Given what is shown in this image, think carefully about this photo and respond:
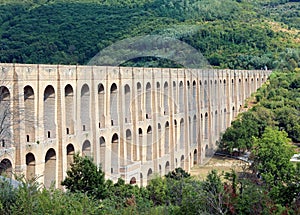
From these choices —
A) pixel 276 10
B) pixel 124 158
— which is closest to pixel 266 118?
pixel 124 158

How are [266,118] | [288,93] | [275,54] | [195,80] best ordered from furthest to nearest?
[275,54]
[288,93]
[266,118]
[195,80]

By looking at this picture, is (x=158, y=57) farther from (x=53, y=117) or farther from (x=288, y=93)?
(x=53, y=117)

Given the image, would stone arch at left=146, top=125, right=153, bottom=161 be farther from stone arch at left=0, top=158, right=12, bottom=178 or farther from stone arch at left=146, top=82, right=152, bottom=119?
stone arch at left=0, top=158, right=12, bottom=178

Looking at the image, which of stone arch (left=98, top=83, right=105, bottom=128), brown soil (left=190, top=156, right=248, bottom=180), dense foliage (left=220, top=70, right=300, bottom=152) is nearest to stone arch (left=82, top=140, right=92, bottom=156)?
stone arch (left=98, top=83, right=105, bottom=128)

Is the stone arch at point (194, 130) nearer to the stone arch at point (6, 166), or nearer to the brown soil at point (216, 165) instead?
the brown soil at point (216, 165)

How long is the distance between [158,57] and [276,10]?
108m

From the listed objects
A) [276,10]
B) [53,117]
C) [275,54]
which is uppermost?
[276,10]

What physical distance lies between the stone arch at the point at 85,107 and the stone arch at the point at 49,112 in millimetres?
3503

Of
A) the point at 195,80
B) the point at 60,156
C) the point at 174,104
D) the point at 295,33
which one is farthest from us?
the point at 295,33

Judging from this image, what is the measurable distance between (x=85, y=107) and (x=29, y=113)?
6145 millimetres

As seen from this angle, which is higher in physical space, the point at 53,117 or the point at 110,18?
the point at 110,18

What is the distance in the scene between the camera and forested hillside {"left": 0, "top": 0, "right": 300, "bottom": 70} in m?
79.2

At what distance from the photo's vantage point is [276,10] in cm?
16725

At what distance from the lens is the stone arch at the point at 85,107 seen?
113ft
